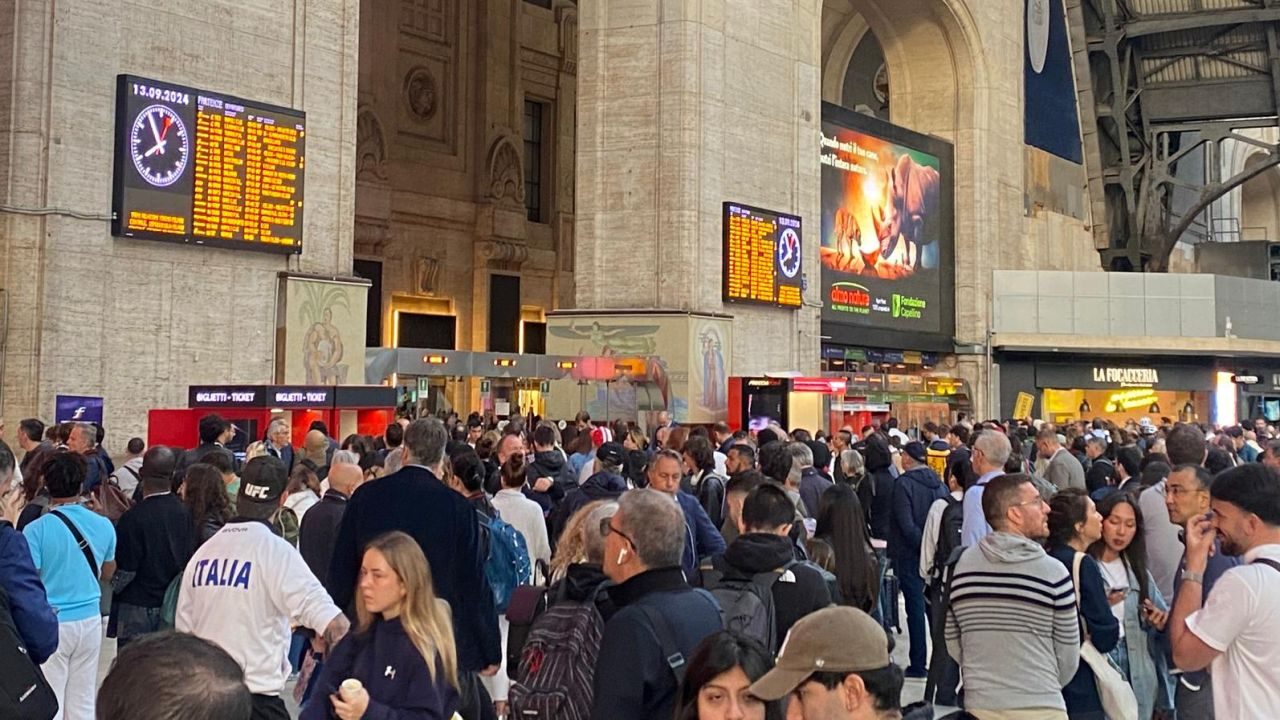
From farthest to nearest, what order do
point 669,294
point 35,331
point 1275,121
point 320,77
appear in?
point 1275,121
point 669,294
point 320,77
point 35,331

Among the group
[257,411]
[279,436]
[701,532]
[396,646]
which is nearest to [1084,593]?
[396,646]

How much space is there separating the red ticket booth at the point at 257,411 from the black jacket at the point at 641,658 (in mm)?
10631

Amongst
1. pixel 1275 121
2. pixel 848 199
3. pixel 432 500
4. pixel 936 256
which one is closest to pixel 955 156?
pixel 936 256

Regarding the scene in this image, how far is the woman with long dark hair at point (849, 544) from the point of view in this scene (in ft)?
25.1

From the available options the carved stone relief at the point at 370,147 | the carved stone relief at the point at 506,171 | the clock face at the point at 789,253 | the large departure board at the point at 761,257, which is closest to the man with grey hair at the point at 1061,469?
the large departure board at the point at 761,257

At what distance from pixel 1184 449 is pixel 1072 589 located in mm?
4454

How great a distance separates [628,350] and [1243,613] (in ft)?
68.5

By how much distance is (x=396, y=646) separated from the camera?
405 centimetres

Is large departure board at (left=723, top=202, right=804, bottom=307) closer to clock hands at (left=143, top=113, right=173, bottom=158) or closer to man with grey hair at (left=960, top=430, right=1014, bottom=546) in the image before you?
clock hands at (left=143, top=113, right=173, bottom=158)

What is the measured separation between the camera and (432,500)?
5809mm

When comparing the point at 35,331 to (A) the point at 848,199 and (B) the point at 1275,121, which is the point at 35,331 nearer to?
(A) the point at 848,199

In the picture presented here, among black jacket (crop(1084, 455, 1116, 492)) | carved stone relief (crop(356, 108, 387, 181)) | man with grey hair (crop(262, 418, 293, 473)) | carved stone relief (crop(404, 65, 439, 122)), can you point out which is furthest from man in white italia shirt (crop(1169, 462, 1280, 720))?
carved stone relief (crop(404, 65, 439, 122))

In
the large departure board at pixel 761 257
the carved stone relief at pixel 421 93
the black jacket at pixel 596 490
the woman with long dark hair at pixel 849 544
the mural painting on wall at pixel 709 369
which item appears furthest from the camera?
the carved stone relief at pixel 421 93

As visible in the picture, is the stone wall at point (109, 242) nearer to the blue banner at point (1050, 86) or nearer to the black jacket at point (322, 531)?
the black jacket at point (322, 531)
